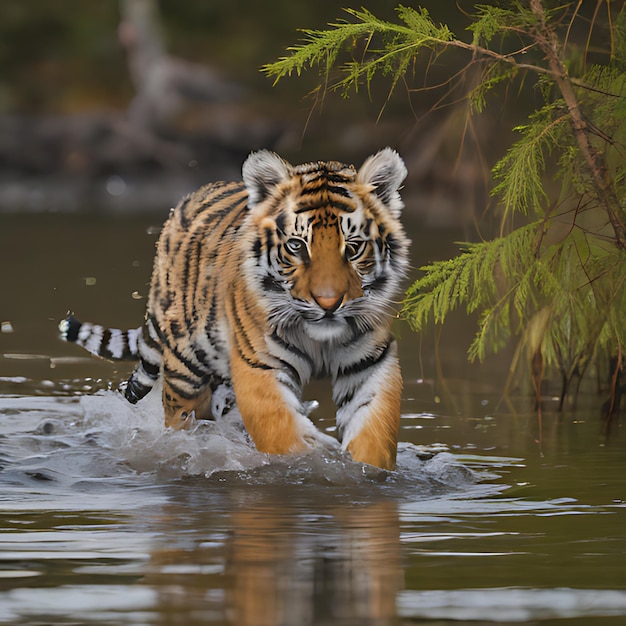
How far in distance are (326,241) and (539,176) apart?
2.80 feet

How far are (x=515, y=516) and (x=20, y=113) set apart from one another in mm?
15217

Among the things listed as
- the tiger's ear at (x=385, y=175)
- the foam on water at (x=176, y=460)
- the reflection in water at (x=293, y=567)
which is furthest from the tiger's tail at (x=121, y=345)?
the reflection in water at (x=293, y=567)

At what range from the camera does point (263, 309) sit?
Answer: 4.30 metres

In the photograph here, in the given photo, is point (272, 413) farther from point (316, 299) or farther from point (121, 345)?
point (121, 345)

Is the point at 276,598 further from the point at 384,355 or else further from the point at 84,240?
the point at 84,240

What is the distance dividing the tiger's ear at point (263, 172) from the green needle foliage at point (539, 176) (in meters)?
0.28

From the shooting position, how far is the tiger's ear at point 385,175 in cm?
428

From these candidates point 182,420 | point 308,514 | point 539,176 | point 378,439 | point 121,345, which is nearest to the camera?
point 308,514

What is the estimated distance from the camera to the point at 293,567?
9.68 feet

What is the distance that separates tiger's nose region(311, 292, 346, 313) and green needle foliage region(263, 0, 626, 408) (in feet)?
1.82

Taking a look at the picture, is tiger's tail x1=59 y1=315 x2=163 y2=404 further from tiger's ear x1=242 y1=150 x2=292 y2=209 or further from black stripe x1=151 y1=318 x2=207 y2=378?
tiger's ear x1=242 y1=150 x2=292 y2=209

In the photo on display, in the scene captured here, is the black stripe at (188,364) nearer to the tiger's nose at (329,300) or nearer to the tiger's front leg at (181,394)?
the tiger's front leg at (181,394)

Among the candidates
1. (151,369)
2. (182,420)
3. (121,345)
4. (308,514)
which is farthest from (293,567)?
(121,345)

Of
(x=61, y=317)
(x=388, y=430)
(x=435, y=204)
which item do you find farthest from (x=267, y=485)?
(x=435, y=204)
